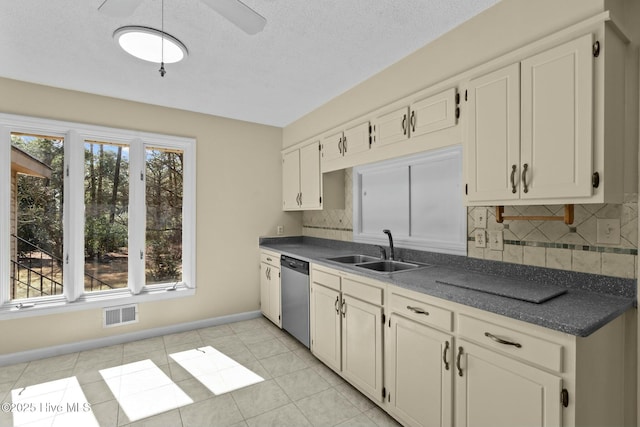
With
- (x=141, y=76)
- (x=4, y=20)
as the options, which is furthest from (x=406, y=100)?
(x=4, y=20)

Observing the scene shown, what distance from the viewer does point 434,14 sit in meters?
1.91

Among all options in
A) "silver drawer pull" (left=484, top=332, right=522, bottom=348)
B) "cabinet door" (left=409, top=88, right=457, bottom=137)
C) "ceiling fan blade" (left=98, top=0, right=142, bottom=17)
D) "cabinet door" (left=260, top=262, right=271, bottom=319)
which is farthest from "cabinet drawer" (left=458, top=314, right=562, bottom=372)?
"cabinet door" (left=260, top=262, right=271, bottom=319)

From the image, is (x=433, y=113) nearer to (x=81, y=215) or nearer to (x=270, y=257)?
(x=270, y=257)

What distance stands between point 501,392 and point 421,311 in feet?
1.71

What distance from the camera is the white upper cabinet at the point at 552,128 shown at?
1.42m

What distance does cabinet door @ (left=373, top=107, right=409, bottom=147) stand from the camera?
2393 mm

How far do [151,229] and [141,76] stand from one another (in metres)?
1.63

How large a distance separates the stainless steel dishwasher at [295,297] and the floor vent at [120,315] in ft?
5.18

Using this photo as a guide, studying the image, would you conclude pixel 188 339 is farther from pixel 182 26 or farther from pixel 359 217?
pixel 182 26

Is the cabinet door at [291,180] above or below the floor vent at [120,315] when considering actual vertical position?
above

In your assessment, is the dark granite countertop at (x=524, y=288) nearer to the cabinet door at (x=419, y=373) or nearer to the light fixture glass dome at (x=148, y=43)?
the cabinet door at (x=419, y=373)

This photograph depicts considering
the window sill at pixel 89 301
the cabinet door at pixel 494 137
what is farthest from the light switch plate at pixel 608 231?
the window sill at pixel 89 301

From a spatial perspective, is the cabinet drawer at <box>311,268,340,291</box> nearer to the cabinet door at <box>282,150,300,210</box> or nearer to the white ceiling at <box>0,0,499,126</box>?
the cabinet door at <box>282,150,300,210</box>

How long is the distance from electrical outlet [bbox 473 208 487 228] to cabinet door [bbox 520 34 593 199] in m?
0.51
